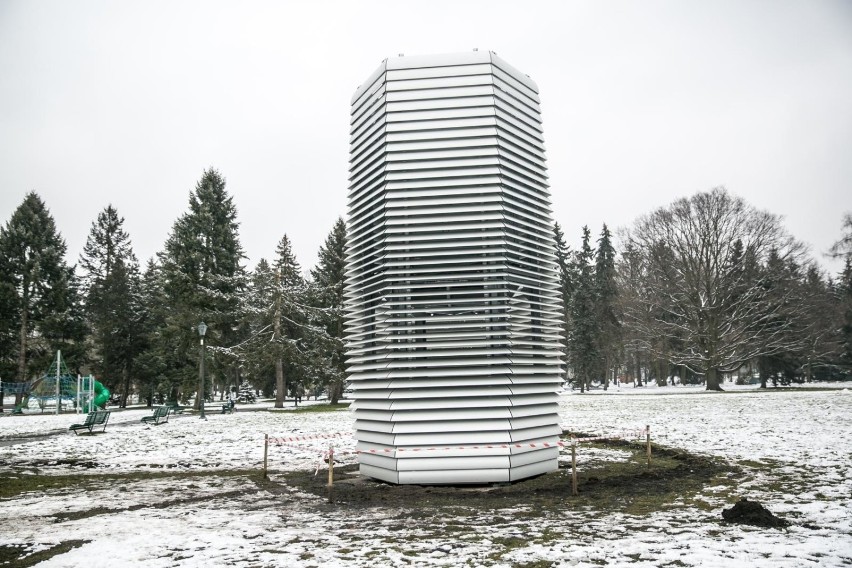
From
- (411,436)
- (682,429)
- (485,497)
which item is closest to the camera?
(485,497)

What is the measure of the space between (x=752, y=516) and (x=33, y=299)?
153ft

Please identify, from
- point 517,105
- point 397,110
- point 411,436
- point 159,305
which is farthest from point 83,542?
point 159,305

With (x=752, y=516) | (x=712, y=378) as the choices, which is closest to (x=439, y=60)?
(x=752, y=516)

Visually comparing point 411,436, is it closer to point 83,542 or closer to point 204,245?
point 83,542

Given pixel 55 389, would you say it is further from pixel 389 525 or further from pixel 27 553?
pixel 389 525

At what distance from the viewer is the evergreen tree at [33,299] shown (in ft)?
131

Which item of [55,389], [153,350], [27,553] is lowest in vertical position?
[27,553]

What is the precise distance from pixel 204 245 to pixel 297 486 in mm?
31254

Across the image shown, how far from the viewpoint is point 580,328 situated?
56250 mm

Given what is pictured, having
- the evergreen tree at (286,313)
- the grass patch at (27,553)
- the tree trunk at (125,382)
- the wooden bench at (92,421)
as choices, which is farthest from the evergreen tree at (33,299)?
the grass patch at (27,553)

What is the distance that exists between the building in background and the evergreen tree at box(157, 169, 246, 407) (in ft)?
91.4

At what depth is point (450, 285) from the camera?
9078 millimetres

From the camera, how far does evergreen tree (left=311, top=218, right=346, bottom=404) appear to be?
36.0 metres

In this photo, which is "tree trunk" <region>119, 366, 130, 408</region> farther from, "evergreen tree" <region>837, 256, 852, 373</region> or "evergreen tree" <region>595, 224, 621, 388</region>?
"evergreen tree" <region>837, 256, 852, 373</region>
